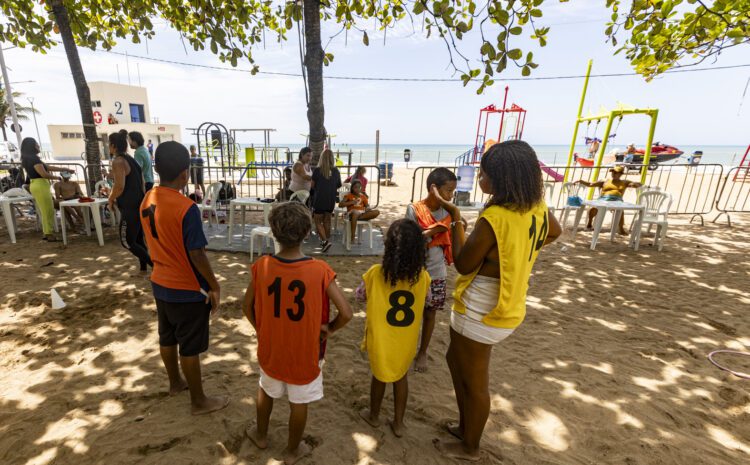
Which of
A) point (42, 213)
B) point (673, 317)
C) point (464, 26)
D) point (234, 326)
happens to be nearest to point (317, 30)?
point (464, 26)

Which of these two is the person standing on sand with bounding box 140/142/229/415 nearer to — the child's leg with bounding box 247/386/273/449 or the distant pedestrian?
the child's leg with bounding box 247/386/273/449

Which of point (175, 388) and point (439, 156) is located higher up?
point (439, 156)

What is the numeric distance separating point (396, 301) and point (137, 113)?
54.0 meters

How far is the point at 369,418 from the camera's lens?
272cm

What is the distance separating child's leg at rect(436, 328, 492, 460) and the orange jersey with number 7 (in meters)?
0.92

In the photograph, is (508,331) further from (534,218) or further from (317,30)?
(317,30)

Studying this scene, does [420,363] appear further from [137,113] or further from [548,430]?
[137,113]

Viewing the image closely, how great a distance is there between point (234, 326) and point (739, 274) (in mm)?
8750

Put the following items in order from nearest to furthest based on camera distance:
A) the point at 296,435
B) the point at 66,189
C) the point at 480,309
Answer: the point at 480,309 < the point at 296,435 < the point at 66,189

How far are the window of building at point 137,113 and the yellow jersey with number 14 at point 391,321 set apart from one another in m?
52.9

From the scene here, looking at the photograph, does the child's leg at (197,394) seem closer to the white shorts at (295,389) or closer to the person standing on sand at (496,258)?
the white shorts at (295,389)

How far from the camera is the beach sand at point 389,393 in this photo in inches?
97.7

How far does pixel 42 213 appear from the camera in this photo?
23.2ft

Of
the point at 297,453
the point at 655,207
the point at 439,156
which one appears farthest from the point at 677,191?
the point at 439,156
